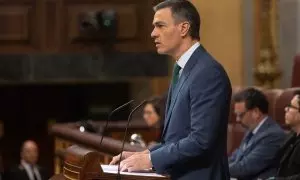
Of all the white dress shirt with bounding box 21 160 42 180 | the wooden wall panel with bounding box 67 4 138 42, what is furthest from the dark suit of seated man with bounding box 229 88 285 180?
the wooden wall panel with bounding box 67 4 138 42

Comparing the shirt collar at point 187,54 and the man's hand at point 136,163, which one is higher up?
the shirt collar at point 187,54

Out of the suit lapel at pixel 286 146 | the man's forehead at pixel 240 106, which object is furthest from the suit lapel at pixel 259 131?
the suit lapel at pixel 286 146

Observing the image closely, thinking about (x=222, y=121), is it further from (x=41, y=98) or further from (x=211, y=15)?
(x=41, y=98)

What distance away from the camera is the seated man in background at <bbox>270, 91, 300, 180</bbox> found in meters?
4.72

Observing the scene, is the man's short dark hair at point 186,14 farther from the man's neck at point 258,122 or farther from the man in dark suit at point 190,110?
the man's neck at point 258,122

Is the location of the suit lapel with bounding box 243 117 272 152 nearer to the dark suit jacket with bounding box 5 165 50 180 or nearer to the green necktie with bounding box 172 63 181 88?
the green necktie with bounding box 172 63 181 88

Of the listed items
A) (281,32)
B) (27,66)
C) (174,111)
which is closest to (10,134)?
(27,66)

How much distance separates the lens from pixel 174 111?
2828 millimetres

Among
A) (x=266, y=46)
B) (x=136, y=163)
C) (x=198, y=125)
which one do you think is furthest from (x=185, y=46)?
(x=266, y=46)

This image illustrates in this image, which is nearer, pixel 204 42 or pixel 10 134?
pixel 204 42

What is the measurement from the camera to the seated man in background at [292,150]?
4723 millimetres

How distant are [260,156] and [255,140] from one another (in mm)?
140

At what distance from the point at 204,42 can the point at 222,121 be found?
6.21 metres

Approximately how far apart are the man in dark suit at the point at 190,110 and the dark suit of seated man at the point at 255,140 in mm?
2458
